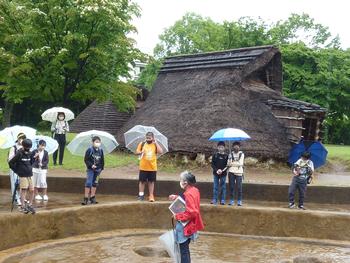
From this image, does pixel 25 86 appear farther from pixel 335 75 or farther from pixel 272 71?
pixel 335 75

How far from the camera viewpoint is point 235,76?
1942 centimetres

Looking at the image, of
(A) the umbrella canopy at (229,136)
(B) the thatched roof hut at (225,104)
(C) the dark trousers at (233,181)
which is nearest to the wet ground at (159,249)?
(C) the dark trousers at (233,181)

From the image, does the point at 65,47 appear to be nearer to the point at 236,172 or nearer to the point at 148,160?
the point at 148,160

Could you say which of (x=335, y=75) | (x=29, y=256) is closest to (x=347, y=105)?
(x=335, y=75)

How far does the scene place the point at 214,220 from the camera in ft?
34.4

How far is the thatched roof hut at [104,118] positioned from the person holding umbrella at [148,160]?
513 inches

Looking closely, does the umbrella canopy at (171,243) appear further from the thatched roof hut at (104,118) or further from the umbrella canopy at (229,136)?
the thatched roof hut at (104,118)

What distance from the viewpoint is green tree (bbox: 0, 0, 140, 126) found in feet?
58.4

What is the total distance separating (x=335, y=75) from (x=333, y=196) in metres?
20.2

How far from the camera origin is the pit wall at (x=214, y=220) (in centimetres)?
946

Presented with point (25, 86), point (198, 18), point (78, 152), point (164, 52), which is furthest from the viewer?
point (198, 18)

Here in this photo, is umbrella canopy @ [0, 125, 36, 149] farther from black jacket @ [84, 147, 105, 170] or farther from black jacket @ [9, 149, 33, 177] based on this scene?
black jacket @ [84, 147, 105, 170]

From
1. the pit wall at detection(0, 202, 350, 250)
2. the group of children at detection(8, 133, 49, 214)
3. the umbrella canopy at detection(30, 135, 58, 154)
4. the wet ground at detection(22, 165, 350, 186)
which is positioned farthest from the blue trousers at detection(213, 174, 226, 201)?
the group of children at detection(8, 133, 49, 214)

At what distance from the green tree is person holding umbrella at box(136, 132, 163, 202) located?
779cm
